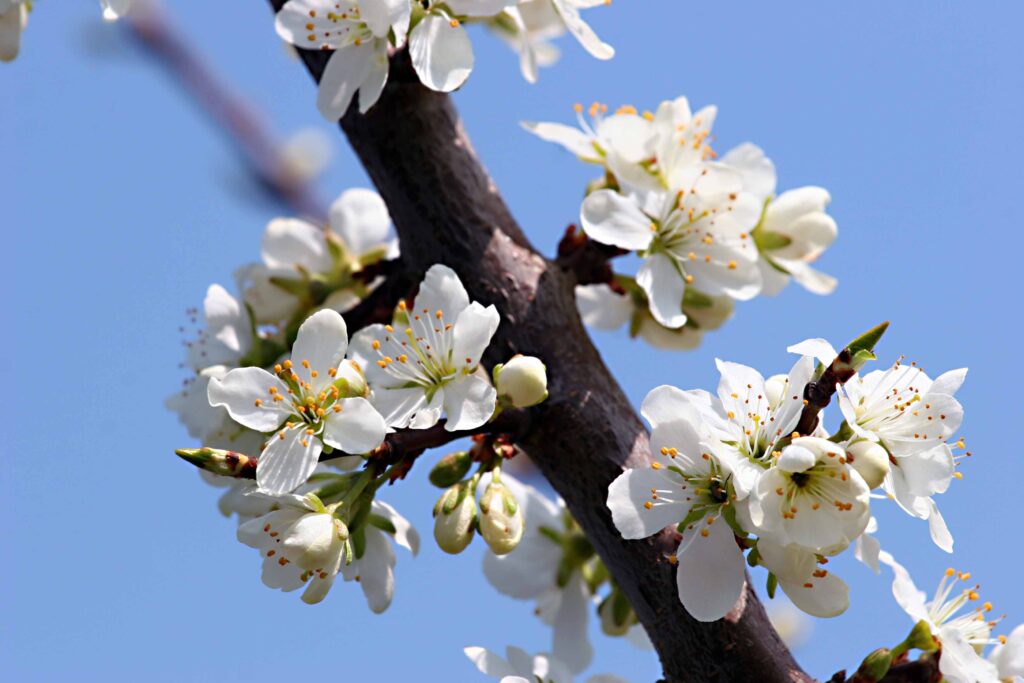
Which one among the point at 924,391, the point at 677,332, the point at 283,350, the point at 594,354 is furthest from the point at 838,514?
the point at 283,350

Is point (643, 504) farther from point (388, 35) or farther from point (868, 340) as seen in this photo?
point (388, 35)

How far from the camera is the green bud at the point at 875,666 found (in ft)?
5.91

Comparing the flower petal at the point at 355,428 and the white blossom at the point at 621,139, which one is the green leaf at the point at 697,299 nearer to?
the white blossom at the point at 621,139

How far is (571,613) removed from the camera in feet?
8.64

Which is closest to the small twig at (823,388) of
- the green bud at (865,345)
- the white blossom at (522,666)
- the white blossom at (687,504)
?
the green bud at (865,345)

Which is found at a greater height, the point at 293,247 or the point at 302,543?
the point at 293,247

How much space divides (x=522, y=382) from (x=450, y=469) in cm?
23

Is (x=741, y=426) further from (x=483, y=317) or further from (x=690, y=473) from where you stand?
(x=483, y=317)

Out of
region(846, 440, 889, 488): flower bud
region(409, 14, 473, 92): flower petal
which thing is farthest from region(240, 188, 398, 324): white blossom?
region(846, 440, 889, 488): flower bud

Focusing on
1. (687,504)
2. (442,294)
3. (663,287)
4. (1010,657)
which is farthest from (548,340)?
(1010,657)

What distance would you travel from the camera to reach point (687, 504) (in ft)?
5.72

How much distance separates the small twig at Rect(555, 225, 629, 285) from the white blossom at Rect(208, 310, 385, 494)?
Result: 1.94ft

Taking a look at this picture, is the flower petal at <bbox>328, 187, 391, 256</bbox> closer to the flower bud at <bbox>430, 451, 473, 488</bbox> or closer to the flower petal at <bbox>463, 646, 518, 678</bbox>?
the flower bud at <bbox>430, 451, 473, 488</bbox>

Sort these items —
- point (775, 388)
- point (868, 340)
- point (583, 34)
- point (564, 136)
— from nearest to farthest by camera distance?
point (868, 340), point (775, 388), point (583, 34), point (564, 136)
